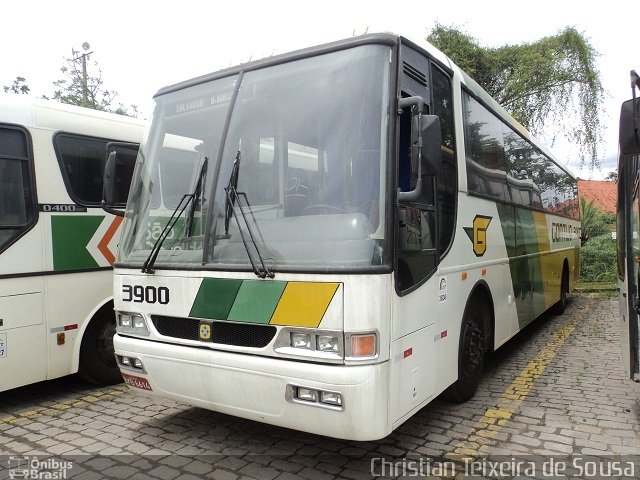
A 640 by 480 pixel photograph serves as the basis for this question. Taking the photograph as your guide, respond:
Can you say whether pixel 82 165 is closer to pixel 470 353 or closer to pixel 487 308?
pixel 470 353

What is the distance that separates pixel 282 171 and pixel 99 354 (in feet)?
11.2

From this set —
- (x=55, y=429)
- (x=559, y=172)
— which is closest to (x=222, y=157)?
(x=55, y=429)

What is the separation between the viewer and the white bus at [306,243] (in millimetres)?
3148

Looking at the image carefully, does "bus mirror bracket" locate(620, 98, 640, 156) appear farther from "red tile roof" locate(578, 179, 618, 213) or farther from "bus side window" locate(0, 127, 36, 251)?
"red tile roof" locate(578, 179, 618, 213)

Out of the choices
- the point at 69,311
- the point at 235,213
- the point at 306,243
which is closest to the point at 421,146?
the point at 306,243

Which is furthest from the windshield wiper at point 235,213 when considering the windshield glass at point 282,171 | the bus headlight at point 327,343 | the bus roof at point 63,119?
the bus roof at point 63,119

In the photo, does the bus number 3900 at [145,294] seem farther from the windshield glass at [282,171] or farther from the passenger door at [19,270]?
the passenger door at [19,270]

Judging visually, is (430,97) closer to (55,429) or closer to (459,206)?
(459,206)

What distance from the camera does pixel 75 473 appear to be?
3635 mm

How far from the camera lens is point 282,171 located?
11.8ft

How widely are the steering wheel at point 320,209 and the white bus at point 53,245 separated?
2835 mm

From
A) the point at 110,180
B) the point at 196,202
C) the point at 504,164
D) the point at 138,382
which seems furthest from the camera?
the point at 504,164

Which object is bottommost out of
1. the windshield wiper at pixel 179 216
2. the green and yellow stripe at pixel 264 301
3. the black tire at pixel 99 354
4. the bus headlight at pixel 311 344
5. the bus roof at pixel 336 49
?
the black tire at pixel 99 354

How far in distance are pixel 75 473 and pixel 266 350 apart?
5.55ft
